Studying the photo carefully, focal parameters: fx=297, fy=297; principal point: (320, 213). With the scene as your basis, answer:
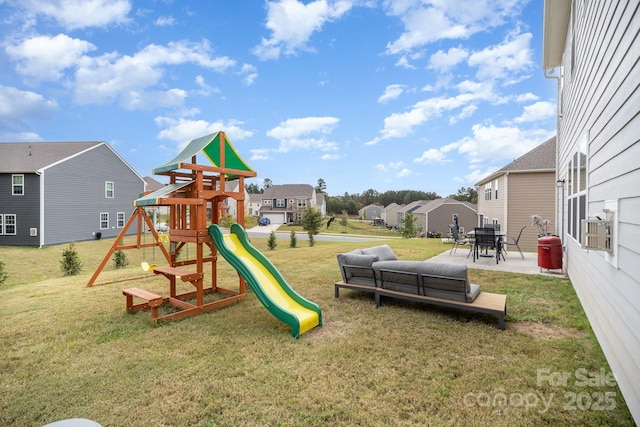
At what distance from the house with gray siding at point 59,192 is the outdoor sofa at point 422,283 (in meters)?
22.7

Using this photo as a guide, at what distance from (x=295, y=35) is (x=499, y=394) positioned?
15.1 meters

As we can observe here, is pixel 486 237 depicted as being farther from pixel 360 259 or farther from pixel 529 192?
pixel 529 192

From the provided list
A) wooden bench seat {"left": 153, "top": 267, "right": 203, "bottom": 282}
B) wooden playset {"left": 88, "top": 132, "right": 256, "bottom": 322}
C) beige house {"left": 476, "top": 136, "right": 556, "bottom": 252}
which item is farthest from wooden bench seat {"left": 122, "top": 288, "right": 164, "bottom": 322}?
beige house {"left": 476, "top": 136, "right": 556, "bottom": 252}

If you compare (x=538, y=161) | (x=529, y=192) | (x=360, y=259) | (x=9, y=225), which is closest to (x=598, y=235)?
(x=360, y=259)

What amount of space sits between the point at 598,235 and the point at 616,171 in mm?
716

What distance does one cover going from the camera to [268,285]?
5.29 m

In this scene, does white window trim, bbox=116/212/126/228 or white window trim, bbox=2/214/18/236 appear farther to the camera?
white window trim, bbox=116/212/126/228

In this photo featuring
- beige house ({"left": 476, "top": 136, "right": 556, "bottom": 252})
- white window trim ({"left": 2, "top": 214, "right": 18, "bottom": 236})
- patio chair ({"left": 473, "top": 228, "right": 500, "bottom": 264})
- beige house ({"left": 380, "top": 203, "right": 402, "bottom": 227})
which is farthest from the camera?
beige house ({"left": 380, "top": 203, "right": 402, "bottom": 227})

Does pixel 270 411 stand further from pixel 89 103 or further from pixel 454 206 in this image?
pixel 454 206

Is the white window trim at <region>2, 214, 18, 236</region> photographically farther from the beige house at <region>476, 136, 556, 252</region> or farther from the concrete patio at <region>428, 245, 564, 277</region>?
the beige house at <region>476, 136, 556, 252</region>

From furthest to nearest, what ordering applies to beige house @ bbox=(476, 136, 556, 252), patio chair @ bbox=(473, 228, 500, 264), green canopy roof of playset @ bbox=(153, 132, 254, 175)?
1. beige house @ bbox=(476, 136, 556, 252)
2. patio chair @ bbox=(473, 228, 500, 264)
3. green canopy roof of playset @ bbox=(153, 132, 254, 175)

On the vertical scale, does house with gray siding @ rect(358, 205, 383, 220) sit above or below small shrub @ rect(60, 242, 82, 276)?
above

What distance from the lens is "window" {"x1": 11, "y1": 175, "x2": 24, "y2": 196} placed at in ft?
64.0

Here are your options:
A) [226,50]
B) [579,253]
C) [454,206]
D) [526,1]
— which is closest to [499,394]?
[579,253]
